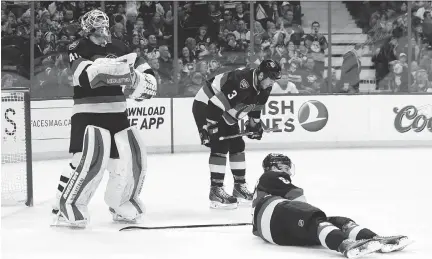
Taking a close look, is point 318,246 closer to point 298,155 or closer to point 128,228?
point 128,228

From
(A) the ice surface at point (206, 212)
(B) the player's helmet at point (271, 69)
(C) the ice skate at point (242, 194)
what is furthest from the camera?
(C) the ice skate at point (242, 194)

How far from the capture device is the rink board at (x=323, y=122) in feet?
36.6

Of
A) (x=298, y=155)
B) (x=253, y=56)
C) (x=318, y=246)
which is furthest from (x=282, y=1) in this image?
(x=318, y=246)

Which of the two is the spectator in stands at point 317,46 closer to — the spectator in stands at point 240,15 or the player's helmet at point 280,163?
the spectator in stands at point 240,15

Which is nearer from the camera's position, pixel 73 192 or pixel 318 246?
pixel 318 246

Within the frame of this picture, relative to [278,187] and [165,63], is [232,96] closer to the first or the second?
[278,187]

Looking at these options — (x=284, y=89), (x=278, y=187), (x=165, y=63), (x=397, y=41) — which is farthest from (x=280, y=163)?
(x=397, y=41)

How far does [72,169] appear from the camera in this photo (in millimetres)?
5891

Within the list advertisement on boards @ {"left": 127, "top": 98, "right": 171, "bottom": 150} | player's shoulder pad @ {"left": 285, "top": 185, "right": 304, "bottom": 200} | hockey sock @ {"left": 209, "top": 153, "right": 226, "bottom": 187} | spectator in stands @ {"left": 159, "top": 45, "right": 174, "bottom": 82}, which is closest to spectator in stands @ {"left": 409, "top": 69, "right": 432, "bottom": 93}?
spectator in stands @ {"left": 159, "top": 45, "right": 174, "bottom": 82}

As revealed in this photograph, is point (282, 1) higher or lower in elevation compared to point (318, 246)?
Result: higher

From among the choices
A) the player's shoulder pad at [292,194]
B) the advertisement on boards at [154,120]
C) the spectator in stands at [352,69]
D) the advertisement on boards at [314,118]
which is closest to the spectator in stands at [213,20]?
the advertisement on boards at [314,118]

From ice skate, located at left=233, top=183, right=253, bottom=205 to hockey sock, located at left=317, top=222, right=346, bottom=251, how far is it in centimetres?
218

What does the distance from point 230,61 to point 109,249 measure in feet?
23.5

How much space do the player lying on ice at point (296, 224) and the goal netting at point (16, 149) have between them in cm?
248
